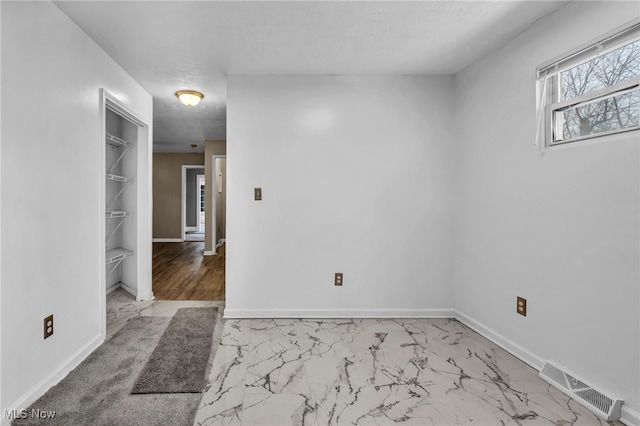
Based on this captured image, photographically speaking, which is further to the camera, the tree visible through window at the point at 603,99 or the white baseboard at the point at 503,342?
the white baseboard at the point at 503,342

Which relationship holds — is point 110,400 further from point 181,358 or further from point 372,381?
point 372,381

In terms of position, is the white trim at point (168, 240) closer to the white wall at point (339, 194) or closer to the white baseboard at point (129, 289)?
the white baseboard at point (129, 289)

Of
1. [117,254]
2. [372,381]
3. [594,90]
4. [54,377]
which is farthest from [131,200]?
[594,90]

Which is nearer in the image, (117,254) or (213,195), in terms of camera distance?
(117,254)

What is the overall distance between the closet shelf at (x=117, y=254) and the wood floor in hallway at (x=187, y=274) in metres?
0.60

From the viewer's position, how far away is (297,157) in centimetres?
284

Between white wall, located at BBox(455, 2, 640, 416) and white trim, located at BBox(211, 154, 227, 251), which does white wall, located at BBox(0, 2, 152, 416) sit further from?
white trim, located at BBox(211, 154, 227, 251)

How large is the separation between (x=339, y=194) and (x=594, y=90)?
1.86 meters

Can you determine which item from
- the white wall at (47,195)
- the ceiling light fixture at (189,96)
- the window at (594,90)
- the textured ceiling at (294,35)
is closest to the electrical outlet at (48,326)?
the white wall at (47,195)

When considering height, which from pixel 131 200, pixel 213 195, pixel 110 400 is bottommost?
pixel 110 400

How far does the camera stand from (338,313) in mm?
2887

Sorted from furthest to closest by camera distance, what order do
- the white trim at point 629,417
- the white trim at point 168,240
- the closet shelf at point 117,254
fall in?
the white trim at point 168,240, the closet shelf at point 117,254, the white trim at point 629,417

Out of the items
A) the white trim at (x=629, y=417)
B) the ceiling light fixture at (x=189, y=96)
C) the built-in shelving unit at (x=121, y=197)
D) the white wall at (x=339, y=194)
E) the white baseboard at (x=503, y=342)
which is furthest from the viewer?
the built-in shelving unit at (x=121, y=197)

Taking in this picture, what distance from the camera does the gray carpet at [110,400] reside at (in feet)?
4.99
